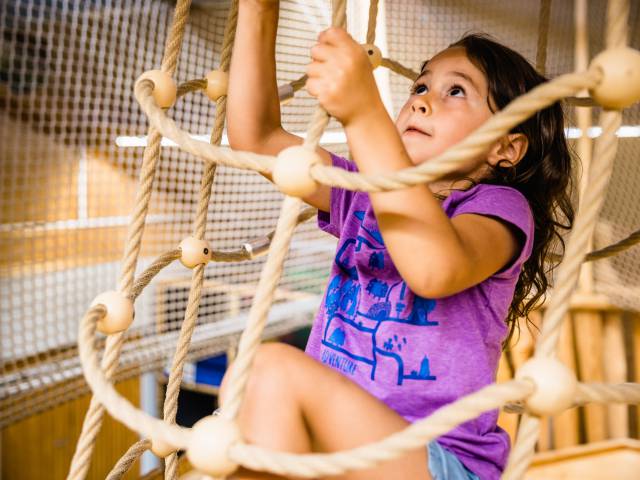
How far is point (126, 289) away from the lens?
54cm

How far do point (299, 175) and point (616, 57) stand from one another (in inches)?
8.1

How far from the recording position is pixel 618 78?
0.37 meters

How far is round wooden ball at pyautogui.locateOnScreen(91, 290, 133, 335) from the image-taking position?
505 millimetres

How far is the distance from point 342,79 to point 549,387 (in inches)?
9.3

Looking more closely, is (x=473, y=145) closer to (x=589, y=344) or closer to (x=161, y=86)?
(x=161, y=86)

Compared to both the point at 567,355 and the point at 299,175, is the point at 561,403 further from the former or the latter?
the point at 567,355

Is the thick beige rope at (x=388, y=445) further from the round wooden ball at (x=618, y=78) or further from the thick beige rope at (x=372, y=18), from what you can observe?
the thick beige rope at (x=372, y=18)

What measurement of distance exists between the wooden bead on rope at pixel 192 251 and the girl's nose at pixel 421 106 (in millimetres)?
270

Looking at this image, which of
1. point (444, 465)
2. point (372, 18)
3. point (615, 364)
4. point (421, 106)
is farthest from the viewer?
point (615, 364)

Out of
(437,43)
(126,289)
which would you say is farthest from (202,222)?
(437,43)

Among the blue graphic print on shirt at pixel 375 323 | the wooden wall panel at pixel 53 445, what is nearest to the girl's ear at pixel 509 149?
the blue graphic print on shirt at pixel 375 323

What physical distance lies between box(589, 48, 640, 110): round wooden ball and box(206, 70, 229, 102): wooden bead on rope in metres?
0.40

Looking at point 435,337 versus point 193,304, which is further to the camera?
point 193,304

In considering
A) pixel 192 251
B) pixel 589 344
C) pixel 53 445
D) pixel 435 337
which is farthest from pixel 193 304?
pixel 53 445
